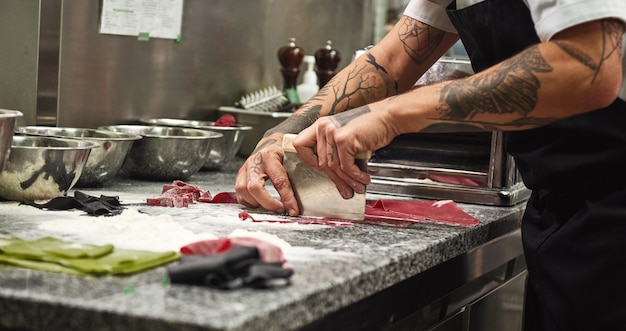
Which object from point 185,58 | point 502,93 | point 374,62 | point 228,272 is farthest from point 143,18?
point 228,272

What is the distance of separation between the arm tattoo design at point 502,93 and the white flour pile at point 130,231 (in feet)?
1.63

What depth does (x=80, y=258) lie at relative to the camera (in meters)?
1.19

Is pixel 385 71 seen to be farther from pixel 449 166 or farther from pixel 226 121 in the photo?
pixel 226 121

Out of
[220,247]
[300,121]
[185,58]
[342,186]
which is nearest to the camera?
[220,247]

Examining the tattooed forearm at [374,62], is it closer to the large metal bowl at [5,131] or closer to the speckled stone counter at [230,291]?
the speckled stone counter at [230,291]

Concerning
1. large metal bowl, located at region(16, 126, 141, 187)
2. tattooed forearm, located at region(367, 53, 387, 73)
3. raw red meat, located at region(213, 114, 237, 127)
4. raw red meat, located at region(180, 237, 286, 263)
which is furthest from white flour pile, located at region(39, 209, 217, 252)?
raw red meat, located at region(213, 114, 237, 127)

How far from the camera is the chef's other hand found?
175cm

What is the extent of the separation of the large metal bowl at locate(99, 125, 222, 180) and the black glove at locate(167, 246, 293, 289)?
998 millimetres

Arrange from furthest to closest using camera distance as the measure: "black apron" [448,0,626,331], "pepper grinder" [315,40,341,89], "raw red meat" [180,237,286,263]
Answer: "pepper grinder" [315,40,341,89]
"black apron" [448,0,626,331]
"raw red meat" [180,237,286,263]

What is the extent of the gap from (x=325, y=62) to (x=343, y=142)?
125 centimetres

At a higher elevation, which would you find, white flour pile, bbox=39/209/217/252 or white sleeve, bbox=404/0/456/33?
white sleeve, bbox=404/0/456/33

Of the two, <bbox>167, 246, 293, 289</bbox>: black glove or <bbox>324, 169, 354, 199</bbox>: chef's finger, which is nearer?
<bbox>167, 246, 293, 289</bbox>: black glove

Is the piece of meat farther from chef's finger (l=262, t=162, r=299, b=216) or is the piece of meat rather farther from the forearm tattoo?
the forearm tattoo

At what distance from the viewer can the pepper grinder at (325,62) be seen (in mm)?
2797
